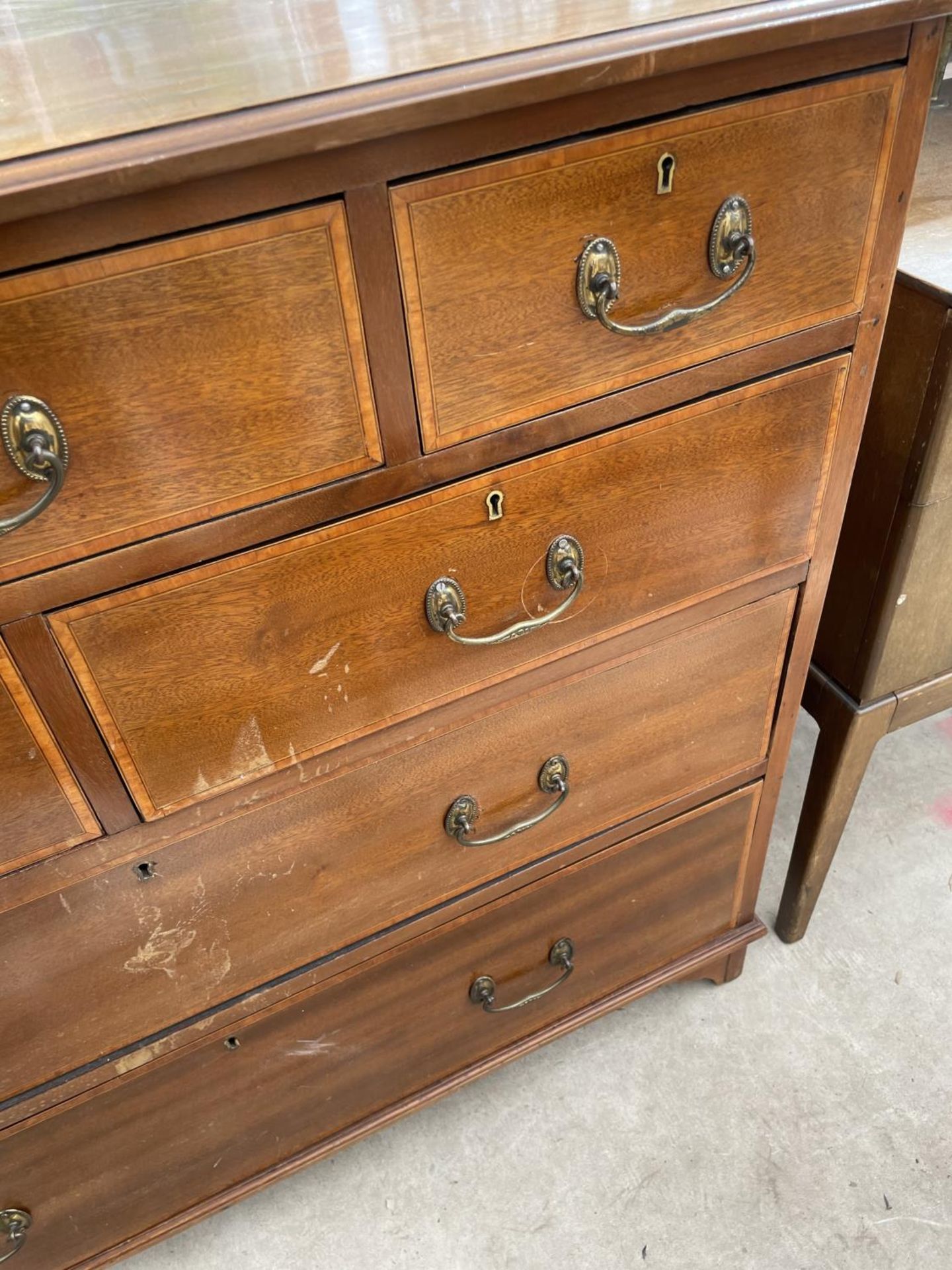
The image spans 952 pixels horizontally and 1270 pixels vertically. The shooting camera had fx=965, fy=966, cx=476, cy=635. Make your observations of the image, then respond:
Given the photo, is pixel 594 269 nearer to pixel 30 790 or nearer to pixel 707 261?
pixel 707 261

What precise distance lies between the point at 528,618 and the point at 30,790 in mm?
336

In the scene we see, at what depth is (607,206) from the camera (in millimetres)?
533

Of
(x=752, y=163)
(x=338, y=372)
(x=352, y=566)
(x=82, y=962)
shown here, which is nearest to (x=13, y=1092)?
(x=82, y=962)

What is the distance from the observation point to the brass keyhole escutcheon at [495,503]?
61 centimetres

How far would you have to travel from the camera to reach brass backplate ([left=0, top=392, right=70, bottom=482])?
456 mm

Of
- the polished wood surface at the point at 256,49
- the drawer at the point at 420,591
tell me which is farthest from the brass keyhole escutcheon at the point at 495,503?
the polished wood surface at the point at 256,49

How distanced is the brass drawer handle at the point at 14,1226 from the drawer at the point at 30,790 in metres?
0.41

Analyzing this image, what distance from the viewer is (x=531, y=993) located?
1.00 m

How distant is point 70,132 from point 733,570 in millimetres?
528

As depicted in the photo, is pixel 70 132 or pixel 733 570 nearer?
pixel 70 132

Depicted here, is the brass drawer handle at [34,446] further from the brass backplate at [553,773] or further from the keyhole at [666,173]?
the brass backplate at [553,773]

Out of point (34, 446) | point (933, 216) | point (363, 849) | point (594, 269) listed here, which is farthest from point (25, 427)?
point (933, 216)

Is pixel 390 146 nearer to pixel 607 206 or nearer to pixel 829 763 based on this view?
pixel 607 206

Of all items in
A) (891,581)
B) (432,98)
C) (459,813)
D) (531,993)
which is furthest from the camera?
(531,993)
